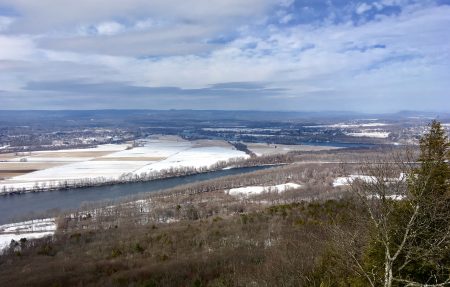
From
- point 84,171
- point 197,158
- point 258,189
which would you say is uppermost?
point 84,171

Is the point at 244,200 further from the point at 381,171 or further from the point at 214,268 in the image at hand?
the point at 381,171

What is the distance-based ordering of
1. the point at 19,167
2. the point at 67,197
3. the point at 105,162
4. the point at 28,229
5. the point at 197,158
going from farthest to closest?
the point at 197,158, the point at 105,162, the point at 19,167, the point at 67,197, the point at 28,229

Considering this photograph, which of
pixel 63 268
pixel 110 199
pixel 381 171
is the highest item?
pixel 381 171

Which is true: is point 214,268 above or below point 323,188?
above

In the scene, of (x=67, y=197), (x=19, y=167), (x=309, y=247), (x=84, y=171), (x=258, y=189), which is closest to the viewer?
(x=309, y=247)

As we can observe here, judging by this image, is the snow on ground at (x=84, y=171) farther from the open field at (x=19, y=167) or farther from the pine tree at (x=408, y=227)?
the pine tree at (x=408, y=227)

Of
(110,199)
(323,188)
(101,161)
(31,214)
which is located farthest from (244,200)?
(101,161)

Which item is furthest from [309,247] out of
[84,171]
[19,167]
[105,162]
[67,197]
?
[19,167]

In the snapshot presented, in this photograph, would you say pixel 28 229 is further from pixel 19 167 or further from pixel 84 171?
pixel 19 167
